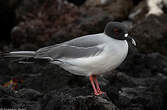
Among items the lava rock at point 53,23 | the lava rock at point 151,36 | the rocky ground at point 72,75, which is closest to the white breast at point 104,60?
the rocky ground at point 72,75

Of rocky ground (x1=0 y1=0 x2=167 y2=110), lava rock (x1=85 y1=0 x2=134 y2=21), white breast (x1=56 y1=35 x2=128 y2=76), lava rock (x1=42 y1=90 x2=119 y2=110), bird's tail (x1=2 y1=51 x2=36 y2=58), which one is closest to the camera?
lava rock (x1=42 y1=90 x2=119 y2=110)

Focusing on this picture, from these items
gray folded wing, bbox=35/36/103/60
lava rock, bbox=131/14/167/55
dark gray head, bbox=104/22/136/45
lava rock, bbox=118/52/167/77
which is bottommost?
lava rock, bbox=118/52/167/77

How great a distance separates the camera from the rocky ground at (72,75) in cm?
705

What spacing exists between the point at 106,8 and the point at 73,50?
945 centimetres

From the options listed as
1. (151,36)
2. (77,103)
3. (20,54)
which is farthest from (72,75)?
(151,36)

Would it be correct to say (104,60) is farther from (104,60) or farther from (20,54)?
(20,54)

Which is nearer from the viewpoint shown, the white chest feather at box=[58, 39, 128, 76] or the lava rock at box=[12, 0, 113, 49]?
the white chest feather at box=[58, 39, 128, 76]

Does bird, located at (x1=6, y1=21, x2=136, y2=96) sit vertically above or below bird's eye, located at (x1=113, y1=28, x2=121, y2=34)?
below

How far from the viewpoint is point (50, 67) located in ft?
33.3

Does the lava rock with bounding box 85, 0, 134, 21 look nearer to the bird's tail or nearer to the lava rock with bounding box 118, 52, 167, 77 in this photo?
the lava rock with bounding box 118, 52, 167, 77

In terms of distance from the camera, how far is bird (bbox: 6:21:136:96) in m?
6.70

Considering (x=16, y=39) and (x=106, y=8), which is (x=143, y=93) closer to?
(x=16, y=39)

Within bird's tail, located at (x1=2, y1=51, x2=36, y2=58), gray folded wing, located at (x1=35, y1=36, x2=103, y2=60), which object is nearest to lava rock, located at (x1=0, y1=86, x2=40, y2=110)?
bird's tail, located at (x1=2, y1=51, x2=36, y2=58)

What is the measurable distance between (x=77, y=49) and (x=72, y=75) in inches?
117
